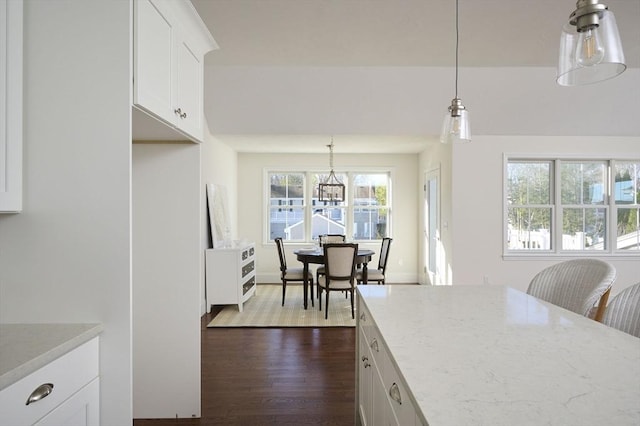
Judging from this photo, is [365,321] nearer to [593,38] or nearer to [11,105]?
[593,38]

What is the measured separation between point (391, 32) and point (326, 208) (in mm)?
4103

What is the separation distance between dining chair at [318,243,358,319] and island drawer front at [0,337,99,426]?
130 inches

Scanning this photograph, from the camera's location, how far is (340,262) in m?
4.64

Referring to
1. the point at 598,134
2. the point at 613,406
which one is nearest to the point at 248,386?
the point at 613,406

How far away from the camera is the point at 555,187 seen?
520 centimetres

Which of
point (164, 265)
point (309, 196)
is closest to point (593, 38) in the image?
point (164, 265)

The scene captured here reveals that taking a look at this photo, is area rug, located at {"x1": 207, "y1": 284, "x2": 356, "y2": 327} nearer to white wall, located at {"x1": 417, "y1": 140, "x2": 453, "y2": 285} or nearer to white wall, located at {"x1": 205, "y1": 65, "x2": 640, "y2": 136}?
white wall, located at {"x1": 417, "y1": 140, "x2": 453, "y2": 285}

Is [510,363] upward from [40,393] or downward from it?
upward

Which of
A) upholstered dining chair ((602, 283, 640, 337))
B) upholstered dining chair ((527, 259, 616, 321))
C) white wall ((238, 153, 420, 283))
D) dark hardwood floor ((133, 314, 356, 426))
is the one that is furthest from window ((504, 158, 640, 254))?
upholstered dining chair ((602, 283, 640, 337))

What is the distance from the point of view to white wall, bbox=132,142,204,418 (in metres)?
2.33

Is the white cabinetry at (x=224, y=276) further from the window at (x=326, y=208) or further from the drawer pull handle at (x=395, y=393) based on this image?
the drawer pull handle at (x=395, y=393)

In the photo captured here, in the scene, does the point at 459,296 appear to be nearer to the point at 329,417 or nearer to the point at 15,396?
the point at 329,417

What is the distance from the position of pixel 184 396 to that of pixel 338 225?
5044mm

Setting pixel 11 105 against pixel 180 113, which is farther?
pixel 180 113
